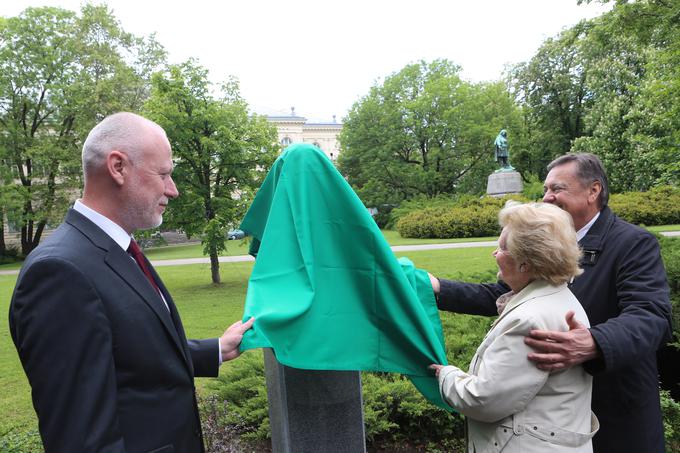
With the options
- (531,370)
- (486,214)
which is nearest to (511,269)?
(531,370)

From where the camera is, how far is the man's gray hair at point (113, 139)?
6.20ft

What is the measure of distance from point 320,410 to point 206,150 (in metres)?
12.1

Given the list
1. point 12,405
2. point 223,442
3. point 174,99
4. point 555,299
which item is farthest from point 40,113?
point 555,299

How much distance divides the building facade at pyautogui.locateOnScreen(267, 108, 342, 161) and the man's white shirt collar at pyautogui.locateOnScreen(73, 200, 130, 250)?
81.2 m

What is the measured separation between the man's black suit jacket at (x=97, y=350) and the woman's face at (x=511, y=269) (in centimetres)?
142

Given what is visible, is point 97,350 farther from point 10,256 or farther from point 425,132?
point 425,132

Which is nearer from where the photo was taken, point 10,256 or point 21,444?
point 21,444

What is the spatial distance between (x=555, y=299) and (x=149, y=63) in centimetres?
3875

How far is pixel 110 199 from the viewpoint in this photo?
1.95 m

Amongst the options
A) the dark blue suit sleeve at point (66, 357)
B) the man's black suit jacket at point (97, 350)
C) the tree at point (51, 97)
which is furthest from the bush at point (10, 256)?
the dark blue suit sleeve at point (66, 357)

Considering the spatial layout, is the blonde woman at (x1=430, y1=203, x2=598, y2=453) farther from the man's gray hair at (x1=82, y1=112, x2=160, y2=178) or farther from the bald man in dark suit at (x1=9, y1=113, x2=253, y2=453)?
the man's gray hair at (x1=82, y1=112, x2=160, y2=178)

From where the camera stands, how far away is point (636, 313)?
2273 millimetres

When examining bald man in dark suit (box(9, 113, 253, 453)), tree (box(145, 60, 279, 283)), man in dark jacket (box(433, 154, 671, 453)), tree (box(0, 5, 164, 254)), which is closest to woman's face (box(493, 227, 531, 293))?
man in dark jacket (box(433, 154, 671, 453))

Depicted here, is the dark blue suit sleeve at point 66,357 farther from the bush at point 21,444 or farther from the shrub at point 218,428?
the bush at point 21,444
